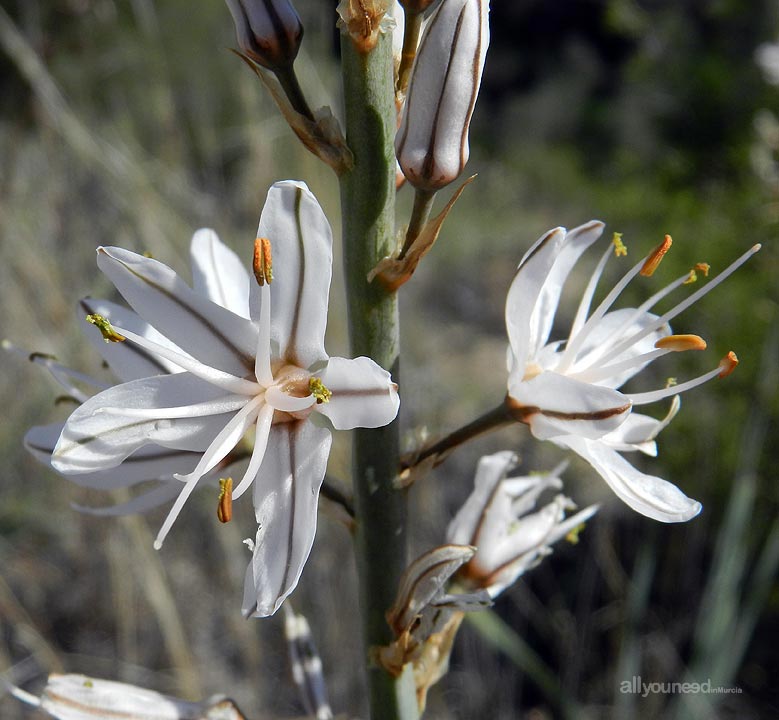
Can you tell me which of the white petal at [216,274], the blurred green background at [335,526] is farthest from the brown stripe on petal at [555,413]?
the blurred green background at [335,526]

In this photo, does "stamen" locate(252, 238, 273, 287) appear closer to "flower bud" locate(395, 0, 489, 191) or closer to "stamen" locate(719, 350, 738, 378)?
"flower bud" locate(395, 0, 489, 191)

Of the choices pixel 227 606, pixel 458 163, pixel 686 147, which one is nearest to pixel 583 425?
pixel 458 163

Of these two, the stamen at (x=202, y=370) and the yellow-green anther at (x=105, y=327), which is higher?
the yellow-green anther at (x=105, y=327)

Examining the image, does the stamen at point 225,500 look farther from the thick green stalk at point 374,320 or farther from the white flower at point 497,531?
the white flower at point 497,531

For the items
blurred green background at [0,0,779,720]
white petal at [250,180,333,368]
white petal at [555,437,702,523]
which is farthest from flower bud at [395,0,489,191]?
blurred green background at [0,0,779,720]

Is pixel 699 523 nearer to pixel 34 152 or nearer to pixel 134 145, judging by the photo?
pixel 134 145

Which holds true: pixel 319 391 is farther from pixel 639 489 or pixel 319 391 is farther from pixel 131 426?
pixel 639 489

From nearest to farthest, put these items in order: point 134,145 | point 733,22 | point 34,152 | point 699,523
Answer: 1. point 699,523
2. point 134,145
3. point 34,152
4. point 733,22

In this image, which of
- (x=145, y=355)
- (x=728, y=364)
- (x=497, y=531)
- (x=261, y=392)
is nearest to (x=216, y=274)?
(x=145, y=355)
